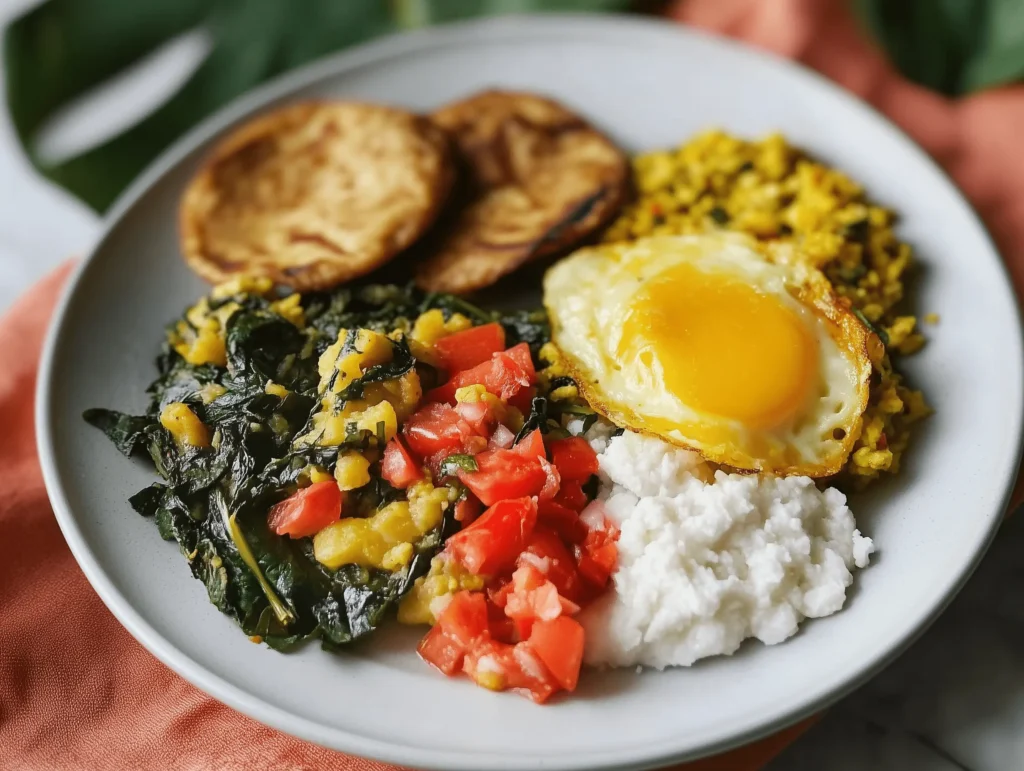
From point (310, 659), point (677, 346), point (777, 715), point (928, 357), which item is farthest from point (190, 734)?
point (928, 357)

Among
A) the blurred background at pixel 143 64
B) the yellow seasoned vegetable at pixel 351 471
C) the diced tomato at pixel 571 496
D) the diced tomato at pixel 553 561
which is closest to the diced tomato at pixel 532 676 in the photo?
the diced tomato at pixel 553 561

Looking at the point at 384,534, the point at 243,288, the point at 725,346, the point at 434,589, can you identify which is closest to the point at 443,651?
the point at 434,589

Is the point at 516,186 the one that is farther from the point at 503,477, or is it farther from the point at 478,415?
the point at 503,477

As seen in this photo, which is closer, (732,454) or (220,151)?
(732,454)

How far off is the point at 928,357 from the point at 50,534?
3.87 meters

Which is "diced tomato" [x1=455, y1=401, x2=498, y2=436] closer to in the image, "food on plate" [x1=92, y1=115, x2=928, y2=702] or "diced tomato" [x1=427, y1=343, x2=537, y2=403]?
"food on plate" [x1=92, y1=115, x2=928, y2=702]

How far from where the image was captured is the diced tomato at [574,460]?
3.72m

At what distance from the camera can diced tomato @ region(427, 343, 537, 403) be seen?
3863mm

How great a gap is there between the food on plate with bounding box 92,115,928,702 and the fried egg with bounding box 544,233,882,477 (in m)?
0.01

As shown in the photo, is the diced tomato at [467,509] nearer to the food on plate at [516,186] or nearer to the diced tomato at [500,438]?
the diced tomato at [500,438]

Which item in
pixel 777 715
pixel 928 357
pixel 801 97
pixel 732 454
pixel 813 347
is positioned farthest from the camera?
pixel 801 97

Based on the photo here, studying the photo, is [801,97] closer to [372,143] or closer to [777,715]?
[372,143]

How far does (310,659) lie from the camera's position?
3.43 metres

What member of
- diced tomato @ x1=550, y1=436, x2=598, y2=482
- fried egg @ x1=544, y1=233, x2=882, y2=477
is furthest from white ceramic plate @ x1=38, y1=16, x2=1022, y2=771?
diced tomato @ x1=550, y1=436, x2=598, y2=482
